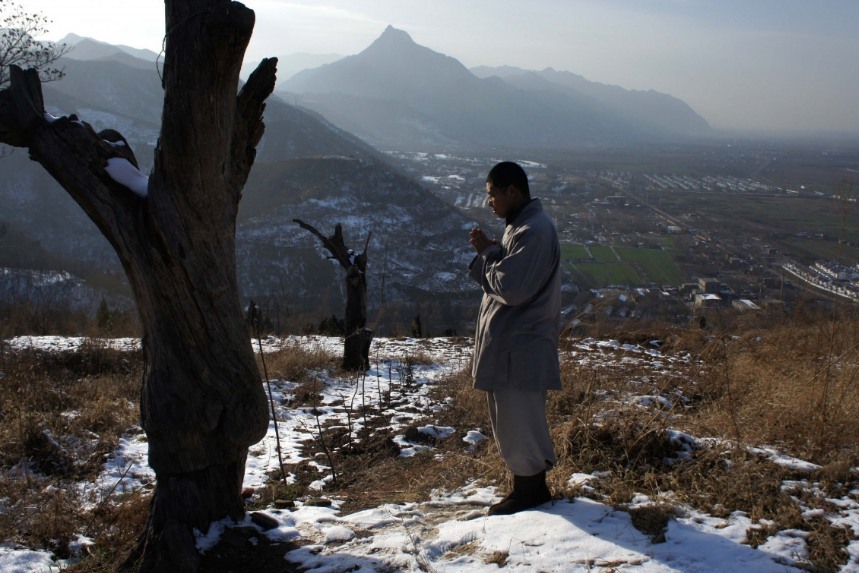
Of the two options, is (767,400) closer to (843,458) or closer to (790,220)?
(843,458)

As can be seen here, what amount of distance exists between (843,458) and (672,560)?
1425mm

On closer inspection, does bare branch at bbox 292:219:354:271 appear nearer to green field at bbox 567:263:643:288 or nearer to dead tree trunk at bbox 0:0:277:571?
dead tree trunk at bbox 0:0:277:571

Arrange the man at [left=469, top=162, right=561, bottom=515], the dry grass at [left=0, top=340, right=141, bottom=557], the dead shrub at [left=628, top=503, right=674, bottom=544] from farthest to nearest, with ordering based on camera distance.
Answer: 1. the dry grass at [left=0, top=340, right=141, bottom=557]
2. the man at [left=469, top=162, right=561, bottom=515]
3. the dead shrub at [left=628, top=503, right=674, bottom=544]

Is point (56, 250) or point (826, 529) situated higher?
point (826, 529)

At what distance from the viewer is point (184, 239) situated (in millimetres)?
2189

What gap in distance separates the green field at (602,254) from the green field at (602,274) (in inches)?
50.6

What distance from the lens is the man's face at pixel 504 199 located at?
2557 mm

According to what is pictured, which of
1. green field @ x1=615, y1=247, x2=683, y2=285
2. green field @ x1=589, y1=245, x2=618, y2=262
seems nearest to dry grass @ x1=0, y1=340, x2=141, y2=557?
green field @ x1=615, y1=247, x2=683, y2=285

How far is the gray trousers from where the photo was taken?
245cm

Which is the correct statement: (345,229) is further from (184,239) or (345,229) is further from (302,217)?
(184,239)

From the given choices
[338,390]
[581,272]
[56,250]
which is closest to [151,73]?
[56,250]

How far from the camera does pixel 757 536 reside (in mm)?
2150

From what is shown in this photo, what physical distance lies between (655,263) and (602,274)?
169 inches

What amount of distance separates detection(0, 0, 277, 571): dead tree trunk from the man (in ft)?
3.78
